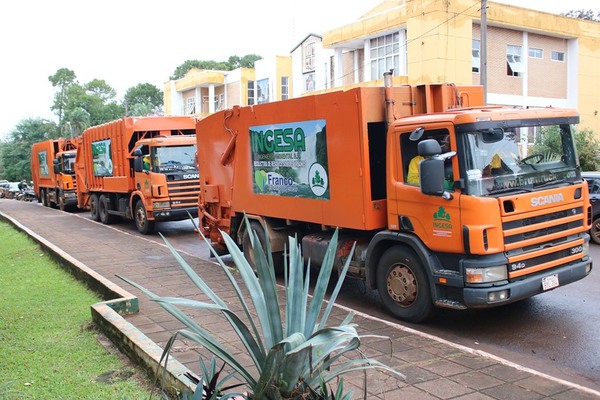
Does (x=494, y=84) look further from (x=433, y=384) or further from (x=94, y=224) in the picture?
(x=433, y=384)

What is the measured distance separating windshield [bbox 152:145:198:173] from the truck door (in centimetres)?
996

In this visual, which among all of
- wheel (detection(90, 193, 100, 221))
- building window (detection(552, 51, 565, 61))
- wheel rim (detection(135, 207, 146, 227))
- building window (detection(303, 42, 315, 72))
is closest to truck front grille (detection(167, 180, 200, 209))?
wheel rim (detection(135, 207, 146, 227))

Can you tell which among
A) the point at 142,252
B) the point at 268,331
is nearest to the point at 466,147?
the point at 268,331

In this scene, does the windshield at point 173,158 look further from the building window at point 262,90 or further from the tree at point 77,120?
the tree at point 77,120

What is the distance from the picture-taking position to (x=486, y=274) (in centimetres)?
592

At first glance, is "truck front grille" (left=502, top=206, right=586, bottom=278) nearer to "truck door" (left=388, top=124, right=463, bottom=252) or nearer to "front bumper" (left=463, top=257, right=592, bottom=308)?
"front bumper" (left=463, top=257, right=592, bottom=308)

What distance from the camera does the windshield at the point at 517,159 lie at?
19.9ft

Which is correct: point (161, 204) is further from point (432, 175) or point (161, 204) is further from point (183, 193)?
point (432, 175)

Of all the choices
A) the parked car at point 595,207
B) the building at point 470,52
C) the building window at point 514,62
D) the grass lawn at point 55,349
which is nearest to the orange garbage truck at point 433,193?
the grass lawn at point 55,349

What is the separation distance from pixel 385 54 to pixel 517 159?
22136 mm

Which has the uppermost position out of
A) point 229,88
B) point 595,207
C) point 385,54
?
point 229,88

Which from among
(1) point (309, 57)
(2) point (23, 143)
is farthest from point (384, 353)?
(2) point (23, 143)

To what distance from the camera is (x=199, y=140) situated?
39.0ft

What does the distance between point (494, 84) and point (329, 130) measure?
22.4 metres
